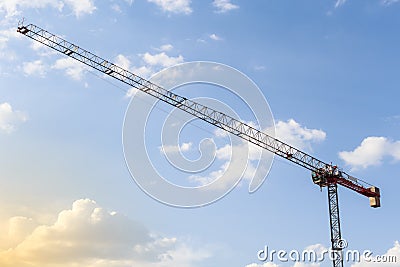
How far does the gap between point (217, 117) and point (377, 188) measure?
43.7 m

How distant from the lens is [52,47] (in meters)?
123

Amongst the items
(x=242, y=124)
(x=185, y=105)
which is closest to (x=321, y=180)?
(x=242, y=124)

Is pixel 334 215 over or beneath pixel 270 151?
beneath

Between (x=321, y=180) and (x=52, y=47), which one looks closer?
(x=52, y=47)

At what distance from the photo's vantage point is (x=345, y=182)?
5295 inches

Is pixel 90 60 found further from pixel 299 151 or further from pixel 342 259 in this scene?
pixel 342 259

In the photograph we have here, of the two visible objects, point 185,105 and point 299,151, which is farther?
point 299,151

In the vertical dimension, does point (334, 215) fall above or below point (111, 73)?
below

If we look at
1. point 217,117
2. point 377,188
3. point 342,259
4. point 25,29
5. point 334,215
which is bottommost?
point 342,259

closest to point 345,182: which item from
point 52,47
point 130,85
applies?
point 130,85

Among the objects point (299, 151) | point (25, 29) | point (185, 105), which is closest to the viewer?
point (25, 29)

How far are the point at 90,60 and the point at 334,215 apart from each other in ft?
221

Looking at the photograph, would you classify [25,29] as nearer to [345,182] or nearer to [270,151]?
[270,151]

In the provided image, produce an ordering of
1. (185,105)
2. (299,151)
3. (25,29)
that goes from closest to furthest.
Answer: (25,29), (185,105), (299,151)
